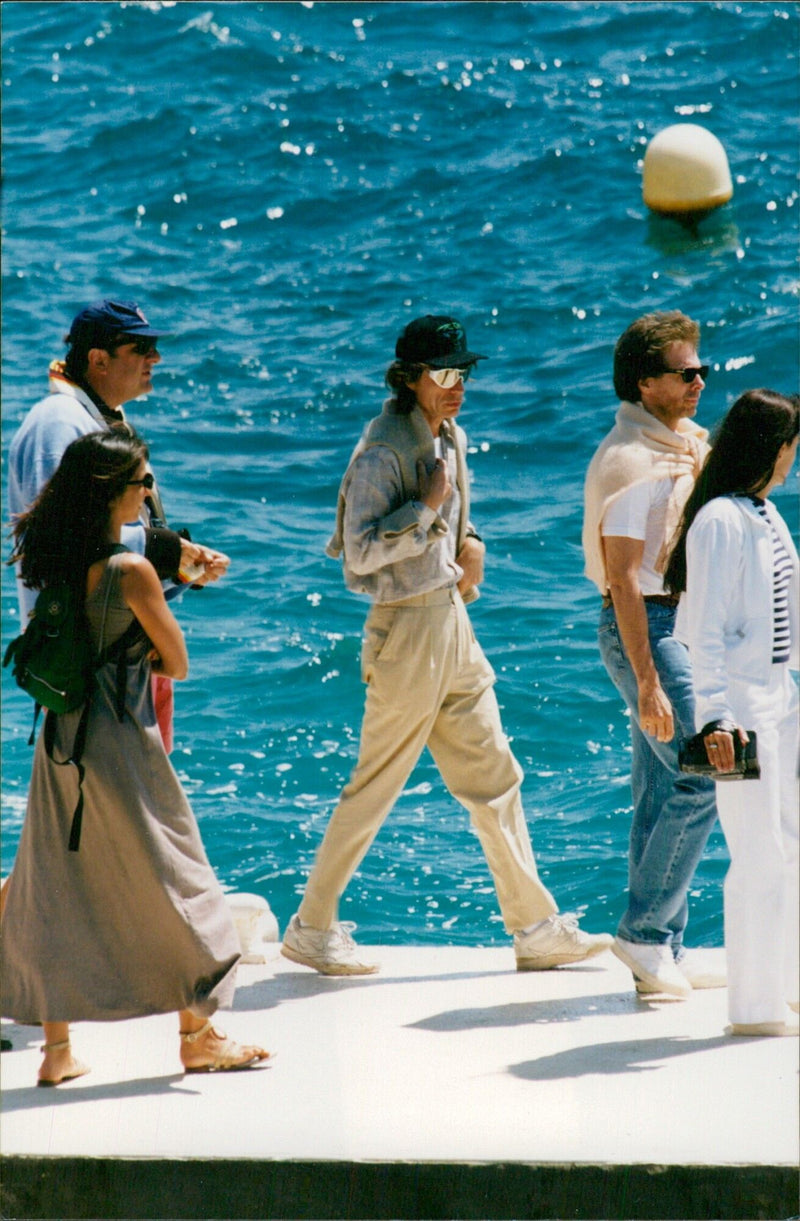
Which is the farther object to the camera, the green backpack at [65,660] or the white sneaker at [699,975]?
the white sneaker at [699,975]

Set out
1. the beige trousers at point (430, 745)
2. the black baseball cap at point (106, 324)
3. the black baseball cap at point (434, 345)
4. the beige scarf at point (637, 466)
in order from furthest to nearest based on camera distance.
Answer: the beige trousers at point (430, 745) < the black baseball cap at point (434, 345) < the beige scarf at point (637, 466) < the black baseball cap at point (106, 324)

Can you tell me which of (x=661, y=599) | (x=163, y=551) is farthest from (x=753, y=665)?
(x=163, y=551)

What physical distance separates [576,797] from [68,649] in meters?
4.13

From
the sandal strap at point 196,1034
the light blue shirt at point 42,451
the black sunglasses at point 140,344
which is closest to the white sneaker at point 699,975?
the sandal strap at point 196,1034

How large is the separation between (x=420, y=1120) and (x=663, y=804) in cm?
113

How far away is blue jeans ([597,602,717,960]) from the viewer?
438 cm

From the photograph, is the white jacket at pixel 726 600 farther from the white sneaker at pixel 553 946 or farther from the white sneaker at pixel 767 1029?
the white sneaker at pixel 553 946

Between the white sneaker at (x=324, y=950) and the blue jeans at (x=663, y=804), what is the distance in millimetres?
738

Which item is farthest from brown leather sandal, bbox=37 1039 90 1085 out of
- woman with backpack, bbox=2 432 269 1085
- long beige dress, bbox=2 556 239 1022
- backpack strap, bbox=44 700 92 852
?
backpack strap, bbox=44 700 92 852

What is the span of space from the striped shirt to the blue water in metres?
2.57

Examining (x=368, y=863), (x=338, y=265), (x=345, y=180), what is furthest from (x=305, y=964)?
(x=345, y=180)

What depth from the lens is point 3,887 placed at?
13.4 feet

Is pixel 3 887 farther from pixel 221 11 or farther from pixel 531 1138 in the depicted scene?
pixel 221 11

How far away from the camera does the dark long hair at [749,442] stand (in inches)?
159
